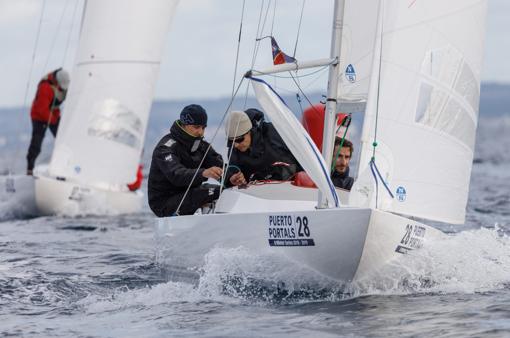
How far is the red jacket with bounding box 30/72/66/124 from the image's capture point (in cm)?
1586

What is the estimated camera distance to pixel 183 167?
791 centimetres

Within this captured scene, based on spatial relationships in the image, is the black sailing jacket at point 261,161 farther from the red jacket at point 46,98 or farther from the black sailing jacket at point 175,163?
the red jacket at point 46,98

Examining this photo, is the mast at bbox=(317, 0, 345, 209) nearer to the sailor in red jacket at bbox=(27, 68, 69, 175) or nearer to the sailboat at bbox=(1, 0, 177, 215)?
the sailboat at bbox=(1, 0, 177, 215)

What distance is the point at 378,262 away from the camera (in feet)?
21.1

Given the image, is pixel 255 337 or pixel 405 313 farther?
pixel 405 313

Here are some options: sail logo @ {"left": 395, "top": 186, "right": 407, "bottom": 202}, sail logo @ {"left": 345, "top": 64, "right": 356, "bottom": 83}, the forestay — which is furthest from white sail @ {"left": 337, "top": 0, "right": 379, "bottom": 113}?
sail logo @ {"left": 395, "top": 186, "right": 407, "bottom": 202}

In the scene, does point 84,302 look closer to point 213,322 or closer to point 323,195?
point 213,322

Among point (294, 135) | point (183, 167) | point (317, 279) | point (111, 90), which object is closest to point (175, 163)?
point (183, 167)

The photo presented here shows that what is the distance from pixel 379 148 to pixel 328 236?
2.25ft

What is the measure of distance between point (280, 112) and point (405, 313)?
141 centimetres

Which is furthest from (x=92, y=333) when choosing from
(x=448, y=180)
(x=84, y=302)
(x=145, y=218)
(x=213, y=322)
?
(x=145, y=218)

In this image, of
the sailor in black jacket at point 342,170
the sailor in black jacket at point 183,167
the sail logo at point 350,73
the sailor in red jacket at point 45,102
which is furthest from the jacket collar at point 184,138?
the sailor in red jacket at point 45,102

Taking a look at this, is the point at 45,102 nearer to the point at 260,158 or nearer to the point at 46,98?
the point at 46,98

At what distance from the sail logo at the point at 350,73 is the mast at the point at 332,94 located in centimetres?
16
